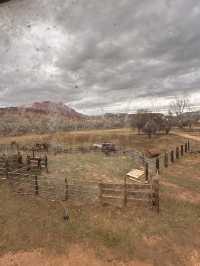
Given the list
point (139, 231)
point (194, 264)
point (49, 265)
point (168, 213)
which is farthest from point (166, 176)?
point (49, 265)

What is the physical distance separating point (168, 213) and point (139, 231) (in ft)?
8.16

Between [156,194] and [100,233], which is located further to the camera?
[156,194]

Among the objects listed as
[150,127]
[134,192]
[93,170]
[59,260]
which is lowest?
Result: [59,260]

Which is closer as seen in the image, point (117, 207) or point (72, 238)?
point (72, 238)

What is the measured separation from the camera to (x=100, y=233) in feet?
28.7

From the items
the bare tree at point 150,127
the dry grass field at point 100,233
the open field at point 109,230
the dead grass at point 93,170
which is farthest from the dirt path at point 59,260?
the bare tree at point 150,127

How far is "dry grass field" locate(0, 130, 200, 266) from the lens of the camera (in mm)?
7266

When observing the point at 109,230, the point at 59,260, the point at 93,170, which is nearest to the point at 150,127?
the point at 93,170

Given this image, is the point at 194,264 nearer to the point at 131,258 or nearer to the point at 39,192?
the point at 131,258

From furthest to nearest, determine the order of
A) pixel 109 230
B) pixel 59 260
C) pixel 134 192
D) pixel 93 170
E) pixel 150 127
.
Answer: pixel 150 127
pixel 93 170
pixel 134 192
pixel 109 230
pixel 59 260

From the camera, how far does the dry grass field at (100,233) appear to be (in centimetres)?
727

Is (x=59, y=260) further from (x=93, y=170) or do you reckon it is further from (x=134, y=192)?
(x=93, y=170)

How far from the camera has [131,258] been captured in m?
7.26

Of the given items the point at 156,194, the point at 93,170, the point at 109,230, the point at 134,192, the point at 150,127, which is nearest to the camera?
the point at 109,230
